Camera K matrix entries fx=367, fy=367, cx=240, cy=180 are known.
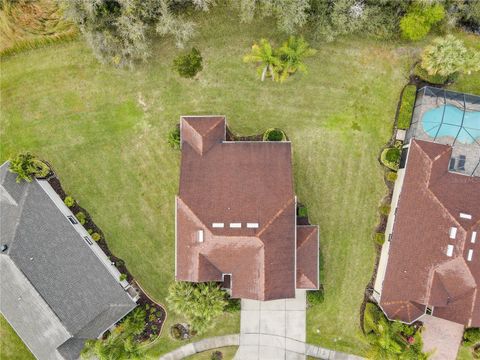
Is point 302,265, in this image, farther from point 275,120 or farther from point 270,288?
point 275,120

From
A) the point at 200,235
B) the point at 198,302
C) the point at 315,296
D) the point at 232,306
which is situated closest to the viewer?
the point at 198,302

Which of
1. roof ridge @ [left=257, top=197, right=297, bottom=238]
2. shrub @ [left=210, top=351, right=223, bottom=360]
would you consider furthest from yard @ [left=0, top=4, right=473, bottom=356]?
roof ridge @ [left=257, top=197, right=297, bottom=238]

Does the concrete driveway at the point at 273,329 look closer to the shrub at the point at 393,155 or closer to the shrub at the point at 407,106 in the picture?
the shrub at the point at 393,155

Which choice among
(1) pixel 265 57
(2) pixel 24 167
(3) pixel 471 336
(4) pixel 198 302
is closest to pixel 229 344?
(4) pixel 198 302

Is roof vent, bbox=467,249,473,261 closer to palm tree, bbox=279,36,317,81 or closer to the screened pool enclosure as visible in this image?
the screened pool enclosure

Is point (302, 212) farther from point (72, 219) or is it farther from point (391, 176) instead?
point (72, 219)

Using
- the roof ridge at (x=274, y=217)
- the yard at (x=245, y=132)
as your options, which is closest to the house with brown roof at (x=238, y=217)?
the roof ridge at (x=274, y=217)
